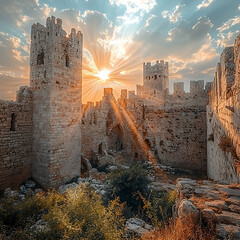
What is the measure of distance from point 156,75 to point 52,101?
23.9 meters

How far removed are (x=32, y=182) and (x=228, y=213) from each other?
9.29 metres

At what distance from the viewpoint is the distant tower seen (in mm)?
29422

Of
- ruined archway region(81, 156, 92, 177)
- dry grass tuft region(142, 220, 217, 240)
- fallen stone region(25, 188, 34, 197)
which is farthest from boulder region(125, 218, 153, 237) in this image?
ruined archway region(81, 156, 92, 177)

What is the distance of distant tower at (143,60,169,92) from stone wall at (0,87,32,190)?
77.5 ft

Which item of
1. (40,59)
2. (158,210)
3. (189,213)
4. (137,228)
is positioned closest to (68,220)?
(137,228)

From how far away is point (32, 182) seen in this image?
9148mm

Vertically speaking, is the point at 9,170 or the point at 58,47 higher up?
the point at 58,47

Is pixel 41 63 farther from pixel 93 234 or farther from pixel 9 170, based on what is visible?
pixel 93 234

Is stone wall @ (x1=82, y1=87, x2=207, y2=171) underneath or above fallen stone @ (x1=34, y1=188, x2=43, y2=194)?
above

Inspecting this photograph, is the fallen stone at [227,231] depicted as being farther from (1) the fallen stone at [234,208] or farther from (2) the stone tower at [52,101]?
(2) the stone tower at [52,101]

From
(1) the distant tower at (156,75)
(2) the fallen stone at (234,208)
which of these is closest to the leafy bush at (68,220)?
(2) the fallen stone at (234,208)

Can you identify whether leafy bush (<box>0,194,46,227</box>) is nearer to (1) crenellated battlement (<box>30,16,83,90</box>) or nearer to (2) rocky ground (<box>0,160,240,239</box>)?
(2) rocky ground (<box>0,160,240,239</box>)

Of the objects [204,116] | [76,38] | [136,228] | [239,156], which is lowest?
[136,228]

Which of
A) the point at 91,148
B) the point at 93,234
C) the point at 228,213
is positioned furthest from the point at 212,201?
the point at 91,148
